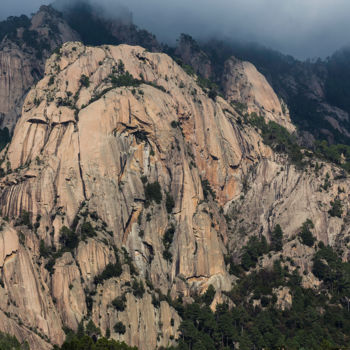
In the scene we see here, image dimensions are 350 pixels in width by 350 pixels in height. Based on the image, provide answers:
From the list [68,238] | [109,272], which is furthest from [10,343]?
[68,238]

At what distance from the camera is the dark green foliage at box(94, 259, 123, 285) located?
136000 millimetres

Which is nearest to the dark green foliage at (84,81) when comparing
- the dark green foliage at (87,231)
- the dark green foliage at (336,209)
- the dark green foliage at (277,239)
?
the dark green foliage at (87,231)

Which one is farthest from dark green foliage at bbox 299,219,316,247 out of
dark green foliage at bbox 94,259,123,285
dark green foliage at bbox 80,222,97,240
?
dark green foliage at bbox 80,222,97,240

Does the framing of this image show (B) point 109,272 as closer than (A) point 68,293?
No

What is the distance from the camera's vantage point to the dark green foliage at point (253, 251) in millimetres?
162375

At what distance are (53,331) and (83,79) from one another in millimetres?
78781

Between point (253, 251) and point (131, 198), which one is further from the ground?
point (131, 198)

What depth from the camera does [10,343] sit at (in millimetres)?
103062

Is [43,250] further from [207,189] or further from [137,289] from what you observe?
[207,189]

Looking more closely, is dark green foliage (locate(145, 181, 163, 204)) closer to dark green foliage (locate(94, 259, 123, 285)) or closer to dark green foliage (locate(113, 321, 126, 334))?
dark green foliage (locate(94, 259, 123, 285))

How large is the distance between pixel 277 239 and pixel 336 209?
19665mm

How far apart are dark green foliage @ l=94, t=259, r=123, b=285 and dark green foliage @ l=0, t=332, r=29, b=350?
29.7 m

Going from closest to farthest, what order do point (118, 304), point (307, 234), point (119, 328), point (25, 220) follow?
point (119, 328), point (118, 304), point (25, 220), point (307, 234)

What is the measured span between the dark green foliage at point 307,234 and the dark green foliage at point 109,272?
51.3 meters
